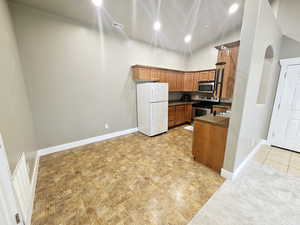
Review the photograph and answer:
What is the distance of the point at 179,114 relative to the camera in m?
4.56

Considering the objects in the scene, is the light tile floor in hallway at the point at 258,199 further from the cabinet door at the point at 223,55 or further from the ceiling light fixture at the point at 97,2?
the ceiling light fixture at the point at 97,2

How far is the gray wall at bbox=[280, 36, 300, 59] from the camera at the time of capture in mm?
2516

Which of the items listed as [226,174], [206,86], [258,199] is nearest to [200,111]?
[206,86]

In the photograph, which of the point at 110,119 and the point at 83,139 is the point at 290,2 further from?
the point at 83,139

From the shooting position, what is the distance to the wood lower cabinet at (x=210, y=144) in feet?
6.40

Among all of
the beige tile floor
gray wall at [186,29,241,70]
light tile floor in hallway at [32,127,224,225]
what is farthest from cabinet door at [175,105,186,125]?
the beige tile floor

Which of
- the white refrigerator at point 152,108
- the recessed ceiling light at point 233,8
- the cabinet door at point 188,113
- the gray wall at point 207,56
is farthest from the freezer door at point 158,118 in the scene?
the recessed ceiling light at point 233,8

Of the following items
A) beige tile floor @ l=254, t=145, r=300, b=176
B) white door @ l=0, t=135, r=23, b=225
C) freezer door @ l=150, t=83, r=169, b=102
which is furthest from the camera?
freezer door @ l=150, t=83, r=169, b=102

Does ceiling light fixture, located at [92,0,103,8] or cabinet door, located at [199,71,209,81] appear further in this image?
cabinet door, located at [199,71,209,81]

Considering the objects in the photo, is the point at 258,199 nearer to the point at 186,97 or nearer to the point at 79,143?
the point at 79,143

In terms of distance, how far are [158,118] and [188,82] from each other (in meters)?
2.32

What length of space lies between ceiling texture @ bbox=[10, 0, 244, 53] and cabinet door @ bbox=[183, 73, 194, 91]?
4.53 ft

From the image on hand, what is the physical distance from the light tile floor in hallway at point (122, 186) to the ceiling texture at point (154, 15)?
305 centimetres

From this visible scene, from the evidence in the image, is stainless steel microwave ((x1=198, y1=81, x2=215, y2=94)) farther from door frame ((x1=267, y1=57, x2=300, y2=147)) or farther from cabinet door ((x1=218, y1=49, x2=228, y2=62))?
cabinet door ((x1=218, y1=49, x2=228, y2=62))
